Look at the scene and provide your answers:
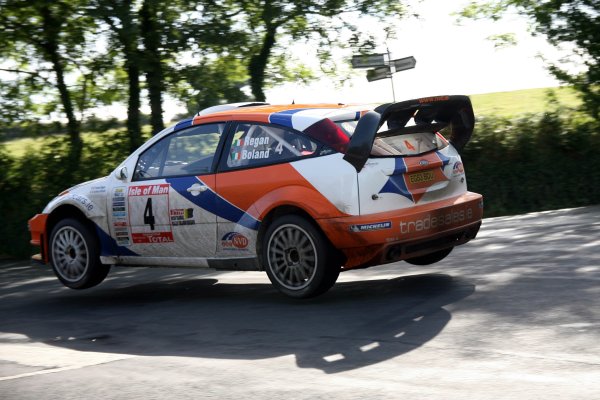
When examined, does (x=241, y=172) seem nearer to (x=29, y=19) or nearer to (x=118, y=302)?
(x=118, y=302)

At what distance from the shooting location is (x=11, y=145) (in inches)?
721

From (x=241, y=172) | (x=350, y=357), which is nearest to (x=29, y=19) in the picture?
(x=241, y=172)

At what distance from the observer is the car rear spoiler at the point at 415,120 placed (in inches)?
326

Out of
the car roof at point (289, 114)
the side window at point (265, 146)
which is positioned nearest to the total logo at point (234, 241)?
the side window at point (265, 146)

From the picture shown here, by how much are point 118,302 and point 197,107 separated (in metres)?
10.3

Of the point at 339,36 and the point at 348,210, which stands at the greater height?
the point at 339,36

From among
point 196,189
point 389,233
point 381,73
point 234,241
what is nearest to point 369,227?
point 389,233

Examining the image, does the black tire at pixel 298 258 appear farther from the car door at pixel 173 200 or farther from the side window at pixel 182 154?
the side window at pixel 182 154

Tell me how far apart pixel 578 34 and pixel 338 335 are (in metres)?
13.8

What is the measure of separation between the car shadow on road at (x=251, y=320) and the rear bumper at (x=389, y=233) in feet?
1.24

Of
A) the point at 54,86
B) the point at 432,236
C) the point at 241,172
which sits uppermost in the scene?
the point at 54,86

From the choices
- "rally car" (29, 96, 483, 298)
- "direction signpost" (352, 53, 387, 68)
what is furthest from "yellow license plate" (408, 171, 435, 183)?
"direction signpost" (352, 53, 387, 68)

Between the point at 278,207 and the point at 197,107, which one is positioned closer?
the point at 278,207

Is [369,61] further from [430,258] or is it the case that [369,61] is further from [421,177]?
[421,177]
